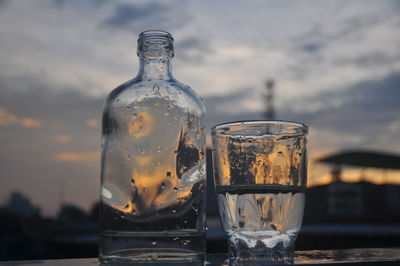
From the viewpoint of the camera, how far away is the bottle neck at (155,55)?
780 millimetres

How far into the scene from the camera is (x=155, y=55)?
2.58 ft

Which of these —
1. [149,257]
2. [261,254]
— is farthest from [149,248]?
[261,254]

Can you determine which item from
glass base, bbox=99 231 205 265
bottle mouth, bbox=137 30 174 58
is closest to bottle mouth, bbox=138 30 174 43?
bottle mouth, bbox=137 30 174 58

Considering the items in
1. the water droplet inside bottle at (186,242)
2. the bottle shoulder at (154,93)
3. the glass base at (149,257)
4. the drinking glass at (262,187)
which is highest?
the bottle shoulder at (154,93)

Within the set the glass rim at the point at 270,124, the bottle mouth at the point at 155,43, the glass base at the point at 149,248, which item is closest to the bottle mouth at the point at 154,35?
the bottle mouth at the point at 155,43

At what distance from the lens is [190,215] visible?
0.71 m

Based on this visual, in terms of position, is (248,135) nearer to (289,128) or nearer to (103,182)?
(289,128)

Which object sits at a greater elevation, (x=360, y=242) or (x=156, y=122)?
(x=156, y=122)

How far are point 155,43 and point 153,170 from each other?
0.22m

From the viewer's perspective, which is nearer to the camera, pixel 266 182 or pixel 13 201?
pixel 266 182

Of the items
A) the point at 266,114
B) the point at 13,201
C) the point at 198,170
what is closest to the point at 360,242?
the point at 198,170

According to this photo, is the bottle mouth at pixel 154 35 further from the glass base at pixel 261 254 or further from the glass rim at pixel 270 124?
the glass base at pixel 261 254

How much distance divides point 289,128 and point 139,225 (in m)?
0.25

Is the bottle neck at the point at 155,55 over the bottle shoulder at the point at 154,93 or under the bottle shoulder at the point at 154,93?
over
